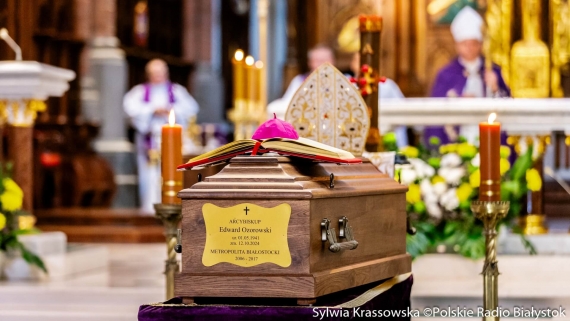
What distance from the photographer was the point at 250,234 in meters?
2.86

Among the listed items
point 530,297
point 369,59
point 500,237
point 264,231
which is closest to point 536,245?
point 500,237

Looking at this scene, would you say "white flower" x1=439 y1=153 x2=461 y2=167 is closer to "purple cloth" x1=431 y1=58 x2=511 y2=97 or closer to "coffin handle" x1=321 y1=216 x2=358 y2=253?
"coffin handle" x1=321 y1=216 x2=358 y2=253

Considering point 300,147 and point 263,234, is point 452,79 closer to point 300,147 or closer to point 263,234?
point 300,147

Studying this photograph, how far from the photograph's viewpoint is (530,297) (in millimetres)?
4820

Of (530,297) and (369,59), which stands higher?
(369,59)

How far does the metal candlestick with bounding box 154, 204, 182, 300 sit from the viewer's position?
12.4 feet

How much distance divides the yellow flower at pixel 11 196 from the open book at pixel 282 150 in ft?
10.6

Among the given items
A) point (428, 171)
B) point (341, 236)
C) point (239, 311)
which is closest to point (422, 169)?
point (428, 171)

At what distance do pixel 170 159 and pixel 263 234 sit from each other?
1029 mm

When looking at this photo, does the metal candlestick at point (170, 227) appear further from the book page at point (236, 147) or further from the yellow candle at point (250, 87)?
the yellow candle at point (250, 87)

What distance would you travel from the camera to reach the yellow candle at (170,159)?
3787 mm

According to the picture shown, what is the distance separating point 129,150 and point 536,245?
24.7 ft

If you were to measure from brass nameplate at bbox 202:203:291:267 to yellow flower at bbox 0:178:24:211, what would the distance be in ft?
11.4

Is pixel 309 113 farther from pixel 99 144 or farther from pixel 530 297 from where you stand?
pixel 99 144
